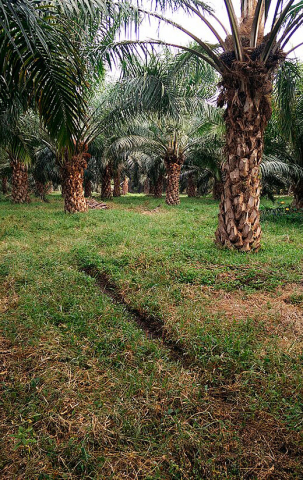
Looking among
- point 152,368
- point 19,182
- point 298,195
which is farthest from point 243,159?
point 19,182

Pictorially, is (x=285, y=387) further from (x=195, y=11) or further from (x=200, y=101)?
(x=200, y=101)

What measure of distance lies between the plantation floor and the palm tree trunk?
741 mm

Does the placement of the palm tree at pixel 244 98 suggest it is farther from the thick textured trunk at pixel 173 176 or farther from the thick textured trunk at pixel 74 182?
the thick textured trunk at pixel 173 176

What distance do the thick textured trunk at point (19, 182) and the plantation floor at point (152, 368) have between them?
1135cm

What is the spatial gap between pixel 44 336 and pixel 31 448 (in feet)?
4.23

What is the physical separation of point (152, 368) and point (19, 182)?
593 inches

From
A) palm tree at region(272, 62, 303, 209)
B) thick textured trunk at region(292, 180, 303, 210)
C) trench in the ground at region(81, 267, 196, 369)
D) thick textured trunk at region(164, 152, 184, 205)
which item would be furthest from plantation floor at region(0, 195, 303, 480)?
thick textured trunk at region(164, 152, 184, 205)

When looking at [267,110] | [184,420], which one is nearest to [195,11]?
[267,110]

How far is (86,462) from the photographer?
1819mm

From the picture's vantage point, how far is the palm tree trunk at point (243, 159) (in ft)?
18.8

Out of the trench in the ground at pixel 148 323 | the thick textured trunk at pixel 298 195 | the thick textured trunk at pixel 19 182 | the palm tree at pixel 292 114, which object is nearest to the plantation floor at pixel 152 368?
the trench in the ground at pixel 148 323

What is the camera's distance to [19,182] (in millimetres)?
15469

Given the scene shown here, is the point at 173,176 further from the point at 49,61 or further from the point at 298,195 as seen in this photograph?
→ the point at 49,61

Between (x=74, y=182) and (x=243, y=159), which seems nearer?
(x=243, y=159)
